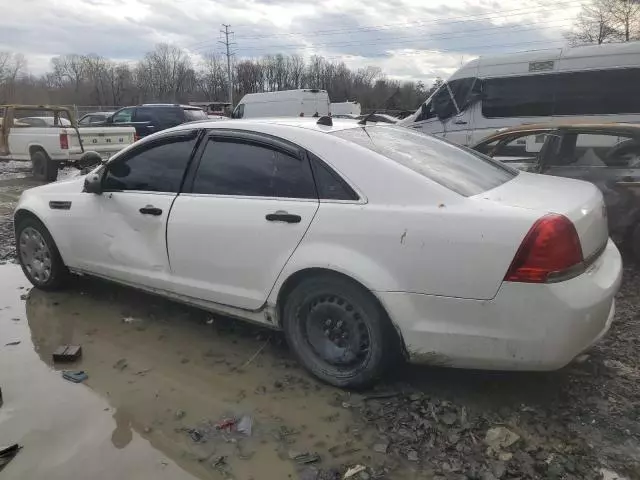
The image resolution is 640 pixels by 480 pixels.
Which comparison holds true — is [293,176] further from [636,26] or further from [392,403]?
[636,26]

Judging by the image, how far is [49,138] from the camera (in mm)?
12664

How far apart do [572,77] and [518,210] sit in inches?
375

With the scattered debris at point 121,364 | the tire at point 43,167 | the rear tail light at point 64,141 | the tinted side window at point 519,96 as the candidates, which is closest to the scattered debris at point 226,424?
the scattered debris at point 121,364

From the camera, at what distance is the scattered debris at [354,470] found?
2.52 m

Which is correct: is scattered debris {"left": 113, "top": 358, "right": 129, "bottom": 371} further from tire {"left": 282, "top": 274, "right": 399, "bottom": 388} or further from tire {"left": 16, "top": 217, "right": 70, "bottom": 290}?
tire {"left": 16, "top": 217, "right": 70, "bottom": 290}

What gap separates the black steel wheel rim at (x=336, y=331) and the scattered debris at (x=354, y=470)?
2.12ft

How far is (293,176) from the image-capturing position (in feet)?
10.8

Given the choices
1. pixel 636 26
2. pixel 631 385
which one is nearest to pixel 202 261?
pixel 631 385

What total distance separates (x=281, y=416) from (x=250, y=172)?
1.48 m

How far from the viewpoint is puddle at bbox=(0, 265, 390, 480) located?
2643mm

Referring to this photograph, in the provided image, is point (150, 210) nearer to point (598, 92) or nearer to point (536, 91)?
point (536, 91)

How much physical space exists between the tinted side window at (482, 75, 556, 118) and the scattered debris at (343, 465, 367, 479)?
1008 cm

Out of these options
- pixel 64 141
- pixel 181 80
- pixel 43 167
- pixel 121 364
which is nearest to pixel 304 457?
pixel 121 364

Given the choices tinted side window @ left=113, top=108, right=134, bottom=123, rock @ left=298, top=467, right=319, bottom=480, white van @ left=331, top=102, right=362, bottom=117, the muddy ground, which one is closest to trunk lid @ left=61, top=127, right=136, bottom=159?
tinted side window @ left=113, top=108, right=134, bottom=123
